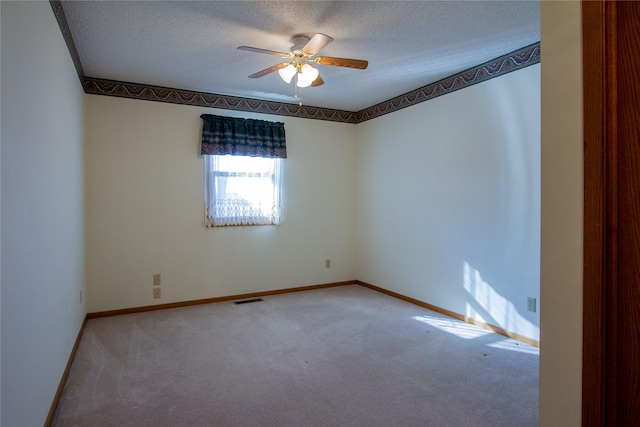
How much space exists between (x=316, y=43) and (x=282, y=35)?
0.46 meters

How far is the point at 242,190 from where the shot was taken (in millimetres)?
4516

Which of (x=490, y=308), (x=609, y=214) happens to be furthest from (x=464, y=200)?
(x=609, y=214)

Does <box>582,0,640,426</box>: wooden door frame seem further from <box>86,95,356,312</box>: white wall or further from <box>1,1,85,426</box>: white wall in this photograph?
<box>86,95,356,312</box>: white wall

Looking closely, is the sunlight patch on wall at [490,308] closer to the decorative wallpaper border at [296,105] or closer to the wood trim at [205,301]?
the decorative wallpaper border at [296,105]

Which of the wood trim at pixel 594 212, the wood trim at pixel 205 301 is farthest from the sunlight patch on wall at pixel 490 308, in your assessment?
the wood trim at pixel 594 212

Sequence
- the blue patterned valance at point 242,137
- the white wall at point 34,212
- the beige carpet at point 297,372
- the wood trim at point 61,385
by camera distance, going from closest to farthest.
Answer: the white wall at point 34,212
the wood trim at point 61,385
the beige carpet at point 297,372
the blue patterned valance at point 242,137

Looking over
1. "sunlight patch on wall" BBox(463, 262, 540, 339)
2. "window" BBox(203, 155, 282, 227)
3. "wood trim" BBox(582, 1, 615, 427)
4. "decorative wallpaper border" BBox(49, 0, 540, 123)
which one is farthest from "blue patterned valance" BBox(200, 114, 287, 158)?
"wood trim" BBox(582, 1, 615, 427)

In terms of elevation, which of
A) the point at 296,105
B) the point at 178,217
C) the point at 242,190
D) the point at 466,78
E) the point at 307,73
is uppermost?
the point at 296,105

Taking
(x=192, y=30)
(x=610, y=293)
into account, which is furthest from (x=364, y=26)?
(x=610, y=293)

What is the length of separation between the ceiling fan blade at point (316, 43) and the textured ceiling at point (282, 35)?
193 mm

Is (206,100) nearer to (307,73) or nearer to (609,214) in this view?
(307,73)

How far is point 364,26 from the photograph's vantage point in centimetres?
265

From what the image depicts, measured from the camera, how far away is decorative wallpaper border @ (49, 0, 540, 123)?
303 centimetres

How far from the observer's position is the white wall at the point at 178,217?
151 inches
